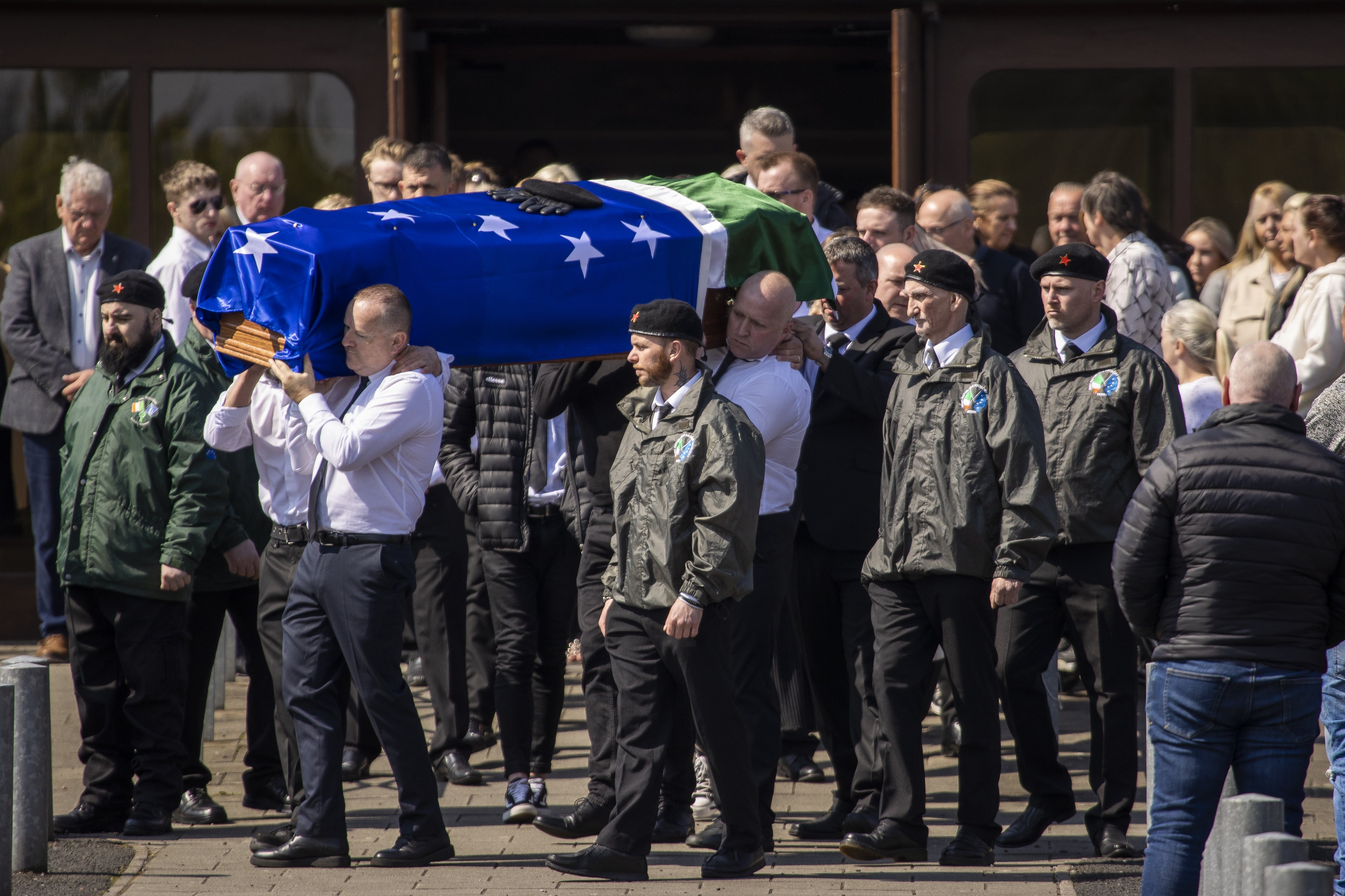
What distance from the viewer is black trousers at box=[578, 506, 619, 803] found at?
6.20 metres

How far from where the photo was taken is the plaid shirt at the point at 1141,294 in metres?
7.79

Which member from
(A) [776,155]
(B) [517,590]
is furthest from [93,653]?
(A) [776,155]

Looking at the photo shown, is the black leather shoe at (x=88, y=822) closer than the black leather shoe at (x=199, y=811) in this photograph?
Yes

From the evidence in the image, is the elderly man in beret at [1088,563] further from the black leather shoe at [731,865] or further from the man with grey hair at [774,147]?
the man with grey hair at [774,147]

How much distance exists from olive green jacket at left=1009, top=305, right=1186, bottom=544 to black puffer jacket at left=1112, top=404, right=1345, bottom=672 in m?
1.16

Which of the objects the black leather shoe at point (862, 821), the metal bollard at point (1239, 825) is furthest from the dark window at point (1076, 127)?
the metal bollard at point (1239, 825)

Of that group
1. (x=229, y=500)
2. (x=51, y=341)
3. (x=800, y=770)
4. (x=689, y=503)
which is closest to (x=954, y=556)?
(x=689, y=503)

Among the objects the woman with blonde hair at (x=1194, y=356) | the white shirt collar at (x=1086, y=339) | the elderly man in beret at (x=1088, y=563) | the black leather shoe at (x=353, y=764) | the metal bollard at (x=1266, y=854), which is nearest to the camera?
the metal bollard at (x=1266, y=854)

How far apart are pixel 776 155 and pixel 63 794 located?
13.6 ft

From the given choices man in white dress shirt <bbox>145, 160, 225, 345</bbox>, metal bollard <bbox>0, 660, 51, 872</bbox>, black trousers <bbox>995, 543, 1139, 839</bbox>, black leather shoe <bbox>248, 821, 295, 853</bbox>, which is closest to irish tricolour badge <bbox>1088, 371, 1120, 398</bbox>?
black trousers <bbox>995, 543, 1139, 839</bbox>

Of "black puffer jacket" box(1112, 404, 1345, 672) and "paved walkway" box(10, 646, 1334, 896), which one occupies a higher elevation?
"black puffer jacket" box(1112, 404, 1345, 672)

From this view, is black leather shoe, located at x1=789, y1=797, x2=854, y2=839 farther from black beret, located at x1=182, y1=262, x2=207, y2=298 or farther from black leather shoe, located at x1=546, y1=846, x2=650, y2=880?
black beret, located at x1=182, y1=262, x2=207, y2=298

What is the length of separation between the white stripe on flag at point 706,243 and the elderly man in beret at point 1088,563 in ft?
3.79

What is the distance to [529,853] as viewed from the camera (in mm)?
6059
